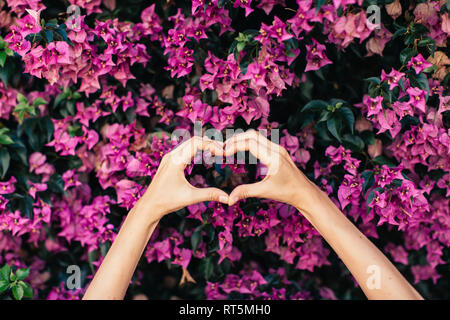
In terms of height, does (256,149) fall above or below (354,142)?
below

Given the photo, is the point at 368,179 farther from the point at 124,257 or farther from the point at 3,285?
the point at 3,285

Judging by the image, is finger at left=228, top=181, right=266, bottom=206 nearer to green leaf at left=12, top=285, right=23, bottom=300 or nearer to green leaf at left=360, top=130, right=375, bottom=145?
green leaf at left=360, top=130, right=375, bottom=145

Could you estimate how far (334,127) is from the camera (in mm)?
1439

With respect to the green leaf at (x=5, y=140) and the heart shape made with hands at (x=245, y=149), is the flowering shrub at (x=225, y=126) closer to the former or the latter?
the green leaf at (x=5, y=140)

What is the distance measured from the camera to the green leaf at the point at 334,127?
1.43 meters

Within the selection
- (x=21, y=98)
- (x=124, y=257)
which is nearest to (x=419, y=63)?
(x=124, y=257)

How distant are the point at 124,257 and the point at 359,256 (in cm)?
63

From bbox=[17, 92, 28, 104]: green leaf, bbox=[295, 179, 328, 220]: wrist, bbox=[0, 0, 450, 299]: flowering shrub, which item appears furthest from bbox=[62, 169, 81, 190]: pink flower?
bbox=[295, 179, 328, 220]: wrist

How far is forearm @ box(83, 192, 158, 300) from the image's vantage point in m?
1.15

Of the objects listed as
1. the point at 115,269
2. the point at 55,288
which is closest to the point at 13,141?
the point at 55,288

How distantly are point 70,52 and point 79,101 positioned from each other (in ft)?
0.86

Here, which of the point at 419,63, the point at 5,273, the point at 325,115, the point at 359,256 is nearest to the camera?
the point at 359,256

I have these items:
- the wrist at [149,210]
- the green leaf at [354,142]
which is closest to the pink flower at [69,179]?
the wrist at [149,210]
